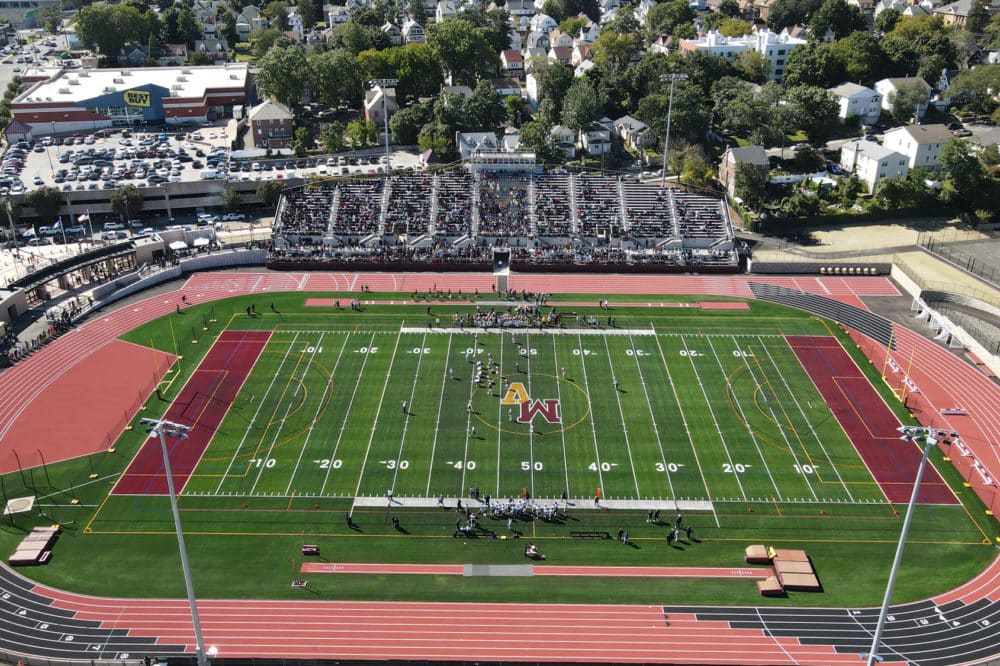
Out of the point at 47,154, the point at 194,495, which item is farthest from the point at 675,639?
the point at 47,154

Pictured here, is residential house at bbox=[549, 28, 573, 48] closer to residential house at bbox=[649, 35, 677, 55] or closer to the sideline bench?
residential house at bbox=[649, 35, 677, 55]

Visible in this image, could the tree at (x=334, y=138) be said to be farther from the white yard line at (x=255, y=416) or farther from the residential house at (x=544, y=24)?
the residential house at (x=544, y=24)

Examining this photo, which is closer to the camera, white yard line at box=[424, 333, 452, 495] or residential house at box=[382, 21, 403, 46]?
white yard line at box=[424, 333, 452, 495]

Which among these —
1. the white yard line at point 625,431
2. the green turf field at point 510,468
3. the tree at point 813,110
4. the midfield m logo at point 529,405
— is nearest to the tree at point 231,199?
the green turf field at point 510,468

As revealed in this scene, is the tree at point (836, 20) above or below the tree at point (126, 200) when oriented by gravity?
above

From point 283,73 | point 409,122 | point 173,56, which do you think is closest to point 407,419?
point 409,122

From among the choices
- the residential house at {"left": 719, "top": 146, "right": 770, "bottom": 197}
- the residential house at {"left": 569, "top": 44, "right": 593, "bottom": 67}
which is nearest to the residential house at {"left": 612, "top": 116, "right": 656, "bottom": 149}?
the residential house at {"left": 719, "top": 146, "right": 770, "bottom": 197}

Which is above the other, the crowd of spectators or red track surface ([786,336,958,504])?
the crowd of spectators
